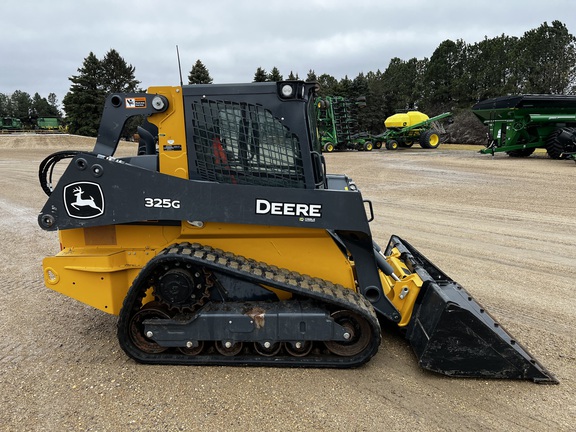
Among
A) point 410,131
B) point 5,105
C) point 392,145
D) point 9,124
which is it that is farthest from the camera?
point 5,105

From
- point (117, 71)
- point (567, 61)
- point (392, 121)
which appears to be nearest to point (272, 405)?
point (392, 121)

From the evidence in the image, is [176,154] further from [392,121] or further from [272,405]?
[392,121]

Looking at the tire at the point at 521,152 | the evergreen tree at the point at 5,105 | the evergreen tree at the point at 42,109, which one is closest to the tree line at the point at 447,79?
the tire at the point at 521,152

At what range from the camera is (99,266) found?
345 cm

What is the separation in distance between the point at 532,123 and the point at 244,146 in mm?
18445

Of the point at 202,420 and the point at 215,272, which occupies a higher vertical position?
the point at 215,272

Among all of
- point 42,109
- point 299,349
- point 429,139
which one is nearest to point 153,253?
point 299,349

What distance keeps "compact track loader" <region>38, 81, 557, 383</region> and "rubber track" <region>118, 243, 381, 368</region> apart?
11 mm

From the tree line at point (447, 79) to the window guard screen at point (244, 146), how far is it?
123 ft

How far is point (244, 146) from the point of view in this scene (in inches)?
134

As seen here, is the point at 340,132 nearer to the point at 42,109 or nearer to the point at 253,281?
the point at 253,281

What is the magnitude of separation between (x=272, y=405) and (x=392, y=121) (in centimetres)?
2799

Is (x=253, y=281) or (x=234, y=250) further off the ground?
(x=234, y=250)

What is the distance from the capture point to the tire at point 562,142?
16984mm
